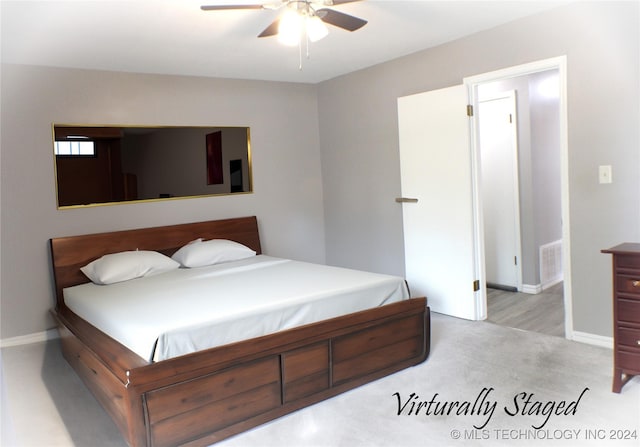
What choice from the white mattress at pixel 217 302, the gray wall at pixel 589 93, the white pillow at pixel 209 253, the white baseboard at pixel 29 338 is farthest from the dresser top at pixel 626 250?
the white baseboard at pixel 29 338

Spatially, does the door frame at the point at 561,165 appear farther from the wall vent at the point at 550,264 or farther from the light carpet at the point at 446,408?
the wall vent at the point at 550,264

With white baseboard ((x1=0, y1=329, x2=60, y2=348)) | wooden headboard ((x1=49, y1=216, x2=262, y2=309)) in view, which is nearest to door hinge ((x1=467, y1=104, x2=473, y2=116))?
wooden headboard ((x1=49, y1=216, x2=262, y2=309))

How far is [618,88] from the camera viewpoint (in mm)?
3070

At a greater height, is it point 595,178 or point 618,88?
point 618,88

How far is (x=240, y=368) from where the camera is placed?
242cm

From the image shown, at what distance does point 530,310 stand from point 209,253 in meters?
2.74

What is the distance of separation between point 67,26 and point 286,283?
2.08 metres

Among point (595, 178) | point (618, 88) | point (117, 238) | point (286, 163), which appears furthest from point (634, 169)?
point (117, 238)

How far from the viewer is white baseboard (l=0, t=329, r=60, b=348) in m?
3.91

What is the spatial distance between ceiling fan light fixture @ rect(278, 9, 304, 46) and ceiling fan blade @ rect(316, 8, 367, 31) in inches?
4.6

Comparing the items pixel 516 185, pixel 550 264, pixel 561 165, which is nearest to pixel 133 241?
pixel 561 165

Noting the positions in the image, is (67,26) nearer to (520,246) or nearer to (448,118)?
(448,118)

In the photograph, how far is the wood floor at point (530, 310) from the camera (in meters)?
3.82

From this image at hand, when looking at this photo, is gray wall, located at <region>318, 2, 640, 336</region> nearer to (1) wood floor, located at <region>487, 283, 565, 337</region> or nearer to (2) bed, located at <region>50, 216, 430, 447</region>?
(1) wood floor, located at <region>487, 283, 565, 337</region>
